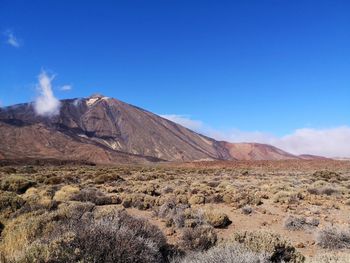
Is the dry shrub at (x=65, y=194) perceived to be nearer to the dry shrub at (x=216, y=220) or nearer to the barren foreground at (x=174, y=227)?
the barren foreground at (x=174, y=227)

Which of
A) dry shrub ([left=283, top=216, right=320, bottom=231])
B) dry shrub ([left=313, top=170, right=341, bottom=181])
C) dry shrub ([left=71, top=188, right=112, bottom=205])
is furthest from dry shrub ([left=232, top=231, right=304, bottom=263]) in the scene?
dry shrub ([left=313, top=170, right=341, bottom=181])

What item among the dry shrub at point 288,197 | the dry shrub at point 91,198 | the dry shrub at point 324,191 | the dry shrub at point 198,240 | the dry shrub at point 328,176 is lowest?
the dry shrub at point 198,240

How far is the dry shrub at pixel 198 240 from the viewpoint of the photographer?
848 centimetres

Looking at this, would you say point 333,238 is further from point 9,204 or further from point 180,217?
point 9,204

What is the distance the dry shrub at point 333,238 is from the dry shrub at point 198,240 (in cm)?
273

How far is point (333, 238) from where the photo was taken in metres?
9.16

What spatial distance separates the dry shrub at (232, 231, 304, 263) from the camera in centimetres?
700

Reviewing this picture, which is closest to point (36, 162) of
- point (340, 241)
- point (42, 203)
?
point (42, 203)

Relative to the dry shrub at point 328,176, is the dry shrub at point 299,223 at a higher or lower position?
lower

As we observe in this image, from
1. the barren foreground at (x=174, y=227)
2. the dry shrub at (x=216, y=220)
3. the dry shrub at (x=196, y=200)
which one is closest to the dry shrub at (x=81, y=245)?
the barren foreground at (x=174, y=227)

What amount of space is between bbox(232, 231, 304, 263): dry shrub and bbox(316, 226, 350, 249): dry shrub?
85.6 inches

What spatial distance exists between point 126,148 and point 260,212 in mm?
184530

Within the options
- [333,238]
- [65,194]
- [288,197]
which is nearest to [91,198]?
[65,194]

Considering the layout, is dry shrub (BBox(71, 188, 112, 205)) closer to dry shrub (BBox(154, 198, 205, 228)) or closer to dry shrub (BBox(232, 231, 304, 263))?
dry shrub (BBox(154, 198, 205, 228))
